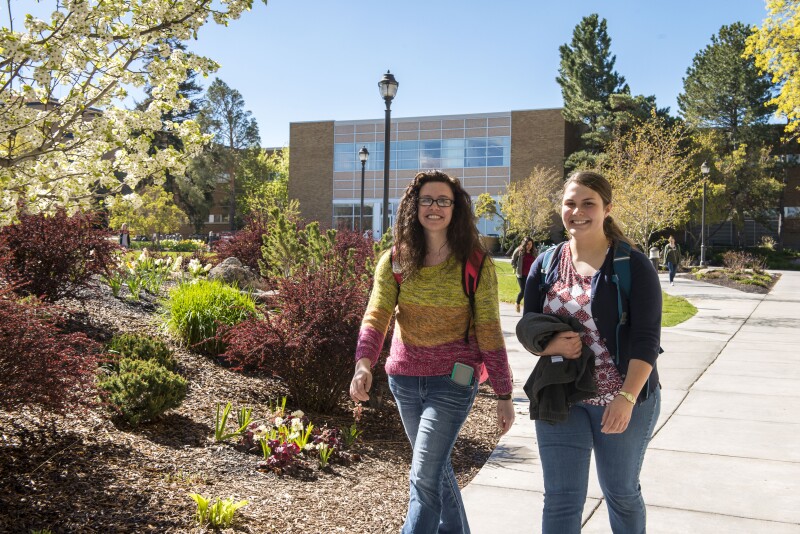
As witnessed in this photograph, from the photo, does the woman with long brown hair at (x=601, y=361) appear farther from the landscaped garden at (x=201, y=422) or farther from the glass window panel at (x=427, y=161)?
the glass window panel at (x=427, y=161)

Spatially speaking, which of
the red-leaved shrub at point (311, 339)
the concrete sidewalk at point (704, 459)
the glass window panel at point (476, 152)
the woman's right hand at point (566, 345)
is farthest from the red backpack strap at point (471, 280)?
the glass window panel at point (476, 152)

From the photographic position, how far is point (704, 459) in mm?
5293

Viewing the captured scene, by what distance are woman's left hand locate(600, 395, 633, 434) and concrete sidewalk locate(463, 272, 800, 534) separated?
1445 millimetres

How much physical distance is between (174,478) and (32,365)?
1.04 m

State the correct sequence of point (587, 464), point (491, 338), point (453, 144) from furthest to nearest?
1. point (453, 144)
2. point (491, 338)
3. point (587, 464)

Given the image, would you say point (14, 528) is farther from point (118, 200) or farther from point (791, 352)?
point (791, 352)

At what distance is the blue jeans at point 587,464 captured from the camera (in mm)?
2912

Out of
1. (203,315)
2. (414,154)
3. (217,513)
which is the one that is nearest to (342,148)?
(414,154)

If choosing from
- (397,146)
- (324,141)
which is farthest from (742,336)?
(324,141)

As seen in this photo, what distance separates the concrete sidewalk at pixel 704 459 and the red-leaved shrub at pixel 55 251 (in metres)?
5.44

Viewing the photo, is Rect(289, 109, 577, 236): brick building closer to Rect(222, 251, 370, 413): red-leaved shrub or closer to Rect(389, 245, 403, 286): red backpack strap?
Rect(222, 251, 370, 413): red-leaved shrub

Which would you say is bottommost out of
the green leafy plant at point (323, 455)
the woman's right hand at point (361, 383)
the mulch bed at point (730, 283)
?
the mulch bed at point (730, 283)

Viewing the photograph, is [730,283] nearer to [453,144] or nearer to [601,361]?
[601,361]

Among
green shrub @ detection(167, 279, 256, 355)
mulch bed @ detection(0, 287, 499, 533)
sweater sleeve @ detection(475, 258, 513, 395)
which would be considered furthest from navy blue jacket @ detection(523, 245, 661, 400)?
green shrub @ detection(167, 279, 256, 355)
